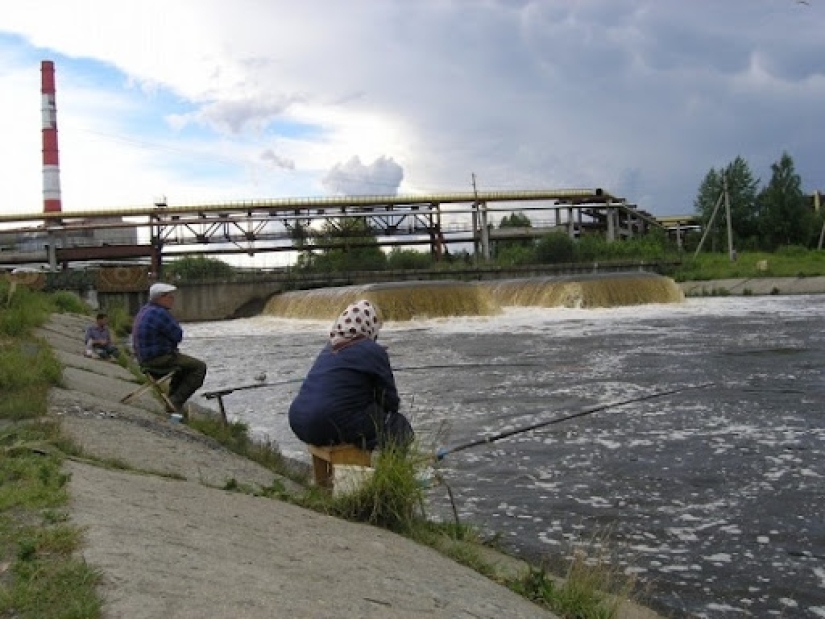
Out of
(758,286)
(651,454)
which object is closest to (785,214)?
(758,286)

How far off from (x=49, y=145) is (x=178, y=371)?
74.3 m

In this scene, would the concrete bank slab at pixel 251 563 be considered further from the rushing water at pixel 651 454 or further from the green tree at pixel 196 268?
the green tree at pixel 196 268

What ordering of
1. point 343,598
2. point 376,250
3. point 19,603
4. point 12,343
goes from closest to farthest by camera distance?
point 19,603
point 343,598
point 12,343
point 376,250

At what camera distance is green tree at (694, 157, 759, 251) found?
65.6 metres

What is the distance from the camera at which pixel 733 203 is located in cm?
6600

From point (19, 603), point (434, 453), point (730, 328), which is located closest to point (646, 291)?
point (730, 328)

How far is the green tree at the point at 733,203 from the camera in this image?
215ft

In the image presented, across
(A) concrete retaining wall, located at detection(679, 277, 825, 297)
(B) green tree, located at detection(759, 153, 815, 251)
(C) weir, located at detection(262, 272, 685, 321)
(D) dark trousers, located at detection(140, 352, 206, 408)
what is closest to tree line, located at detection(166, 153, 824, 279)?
(B) green tree, located at detection(759, 153, 815, 251)

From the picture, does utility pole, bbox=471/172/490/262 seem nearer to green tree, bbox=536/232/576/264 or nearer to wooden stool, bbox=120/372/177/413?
green tree, bbox=536/232/576/264

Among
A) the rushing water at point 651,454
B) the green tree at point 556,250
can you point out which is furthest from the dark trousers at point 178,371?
the green tree at point 556,250

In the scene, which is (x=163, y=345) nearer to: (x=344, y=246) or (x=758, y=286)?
(x=758, y=286)

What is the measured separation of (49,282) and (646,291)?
3459 centimetres

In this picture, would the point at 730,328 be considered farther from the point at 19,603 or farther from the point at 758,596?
the point at 19,603

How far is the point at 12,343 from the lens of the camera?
35.2 feet
